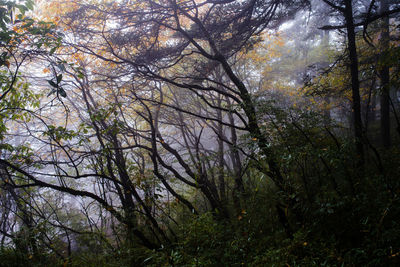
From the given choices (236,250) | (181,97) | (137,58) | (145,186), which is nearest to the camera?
(236,250)

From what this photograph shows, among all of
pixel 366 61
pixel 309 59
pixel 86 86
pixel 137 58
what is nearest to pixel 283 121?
pixel 137 58

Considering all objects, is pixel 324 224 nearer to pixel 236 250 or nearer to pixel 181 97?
pixel 236 250

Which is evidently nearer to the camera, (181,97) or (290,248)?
(290,248)

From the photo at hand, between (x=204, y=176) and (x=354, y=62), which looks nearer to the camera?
(x=354, y=62)

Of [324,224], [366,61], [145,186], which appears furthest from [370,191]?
[366,61]

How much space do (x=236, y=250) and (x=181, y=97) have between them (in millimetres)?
7546

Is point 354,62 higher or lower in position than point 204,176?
higher

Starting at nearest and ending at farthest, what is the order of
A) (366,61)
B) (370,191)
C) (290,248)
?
(290,248) → (370,191) → (366,61)

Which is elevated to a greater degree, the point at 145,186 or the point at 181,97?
the point at 181,97

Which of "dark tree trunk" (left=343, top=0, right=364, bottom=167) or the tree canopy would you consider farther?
"dark tree trunk" (left=343, top=0, right=364, bottom=167)

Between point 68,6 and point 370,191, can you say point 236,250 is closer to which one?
point 370,191

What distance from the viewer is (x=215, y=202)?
17.0 ft

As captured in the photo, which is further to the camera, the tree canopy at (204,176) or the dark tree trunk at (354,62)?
the dark tree trunk at (354,62)

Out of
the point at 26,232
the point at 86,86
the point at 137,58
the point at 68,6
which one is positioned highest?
the point at 68,6
